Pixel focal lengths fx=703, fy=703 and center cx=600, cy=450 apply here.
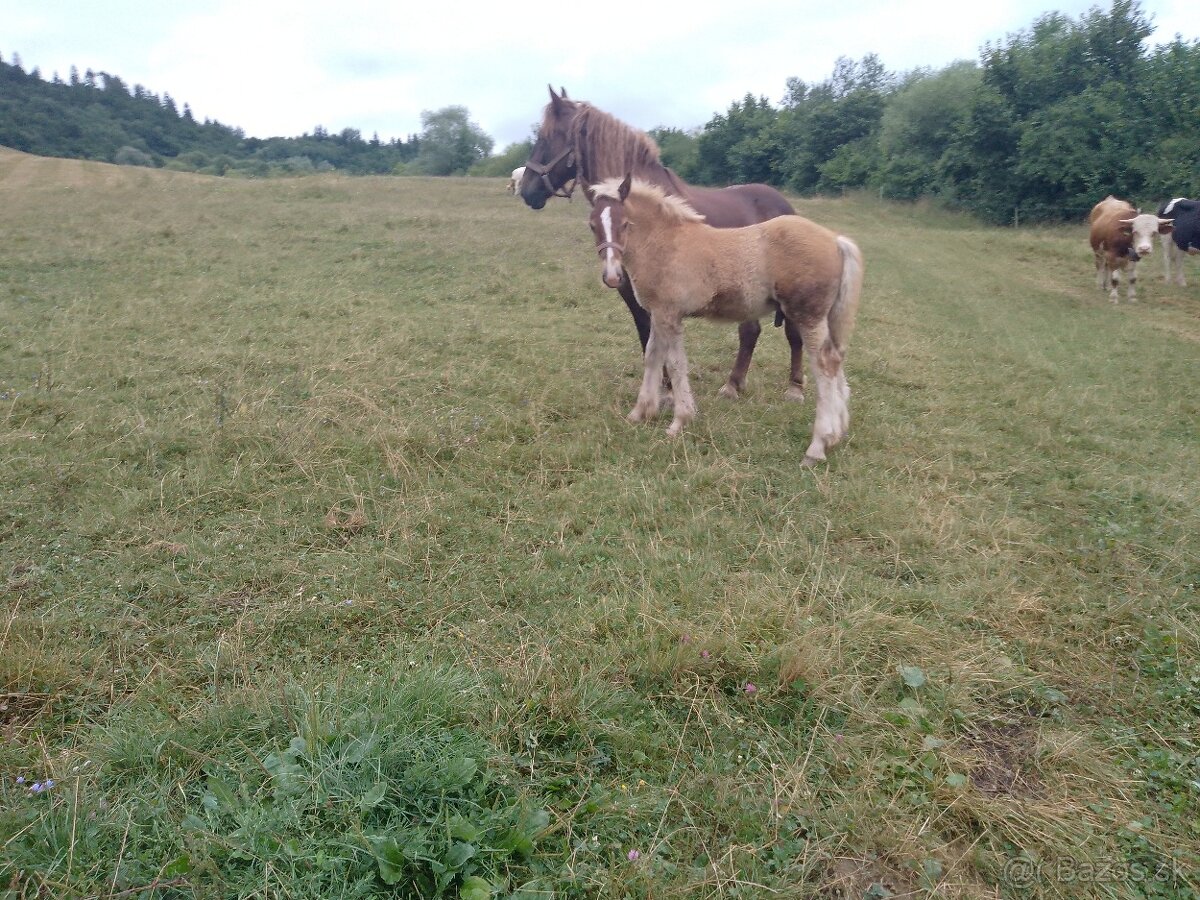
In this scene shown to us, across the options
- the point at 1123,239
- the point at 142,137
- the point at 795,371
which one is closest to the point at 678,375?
the point at 795,371

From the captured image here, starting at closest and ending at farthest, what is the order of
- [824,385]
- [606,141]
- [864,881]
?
[864,881], [824,385], [606,141]

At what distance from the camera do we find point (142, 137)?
227 feet

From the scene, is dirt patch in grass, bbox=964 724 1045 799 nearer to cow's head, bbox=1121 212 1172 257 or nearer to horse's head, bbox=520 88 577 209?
horse's head, bbox=520 88 577 209

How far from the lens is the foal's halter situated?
20.5 feet

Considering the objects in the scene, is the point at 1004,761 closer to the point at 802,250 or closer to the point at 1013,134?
the point at 802,250

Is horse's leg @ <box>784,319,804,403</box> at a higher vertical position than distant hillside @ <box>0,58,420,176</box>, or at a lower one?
lower

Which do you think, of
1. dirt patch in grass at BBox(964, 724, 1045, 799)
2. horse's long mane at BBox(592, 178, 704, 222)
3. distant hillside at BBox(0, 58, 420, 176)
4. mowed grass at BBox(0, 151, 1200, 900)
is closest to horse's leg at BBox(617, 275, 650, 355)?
mowed grass at BBox(0, 151, 1200, 900)

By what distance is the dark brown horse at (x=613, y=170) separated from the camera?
6.14m

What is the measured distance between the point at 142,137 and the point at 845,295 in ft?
277

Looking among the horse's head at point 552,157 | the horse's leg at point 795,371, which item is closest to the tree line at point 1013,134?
the horse's leg at point 795,371

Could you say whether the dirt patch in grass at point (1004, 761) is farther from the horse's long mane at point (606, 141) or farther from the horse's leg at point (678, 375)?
the horse's long mane at point (606, 141)

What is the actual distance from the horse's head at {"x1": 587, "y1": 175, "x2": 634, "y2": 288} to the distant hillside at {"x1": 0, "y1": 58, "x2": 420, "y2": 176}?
4635 cm

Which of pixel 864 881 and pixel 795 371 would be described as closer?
pixel 864 881

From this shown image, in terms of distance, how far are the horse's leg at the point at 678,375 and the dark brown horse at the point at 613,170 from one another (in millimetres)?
681
